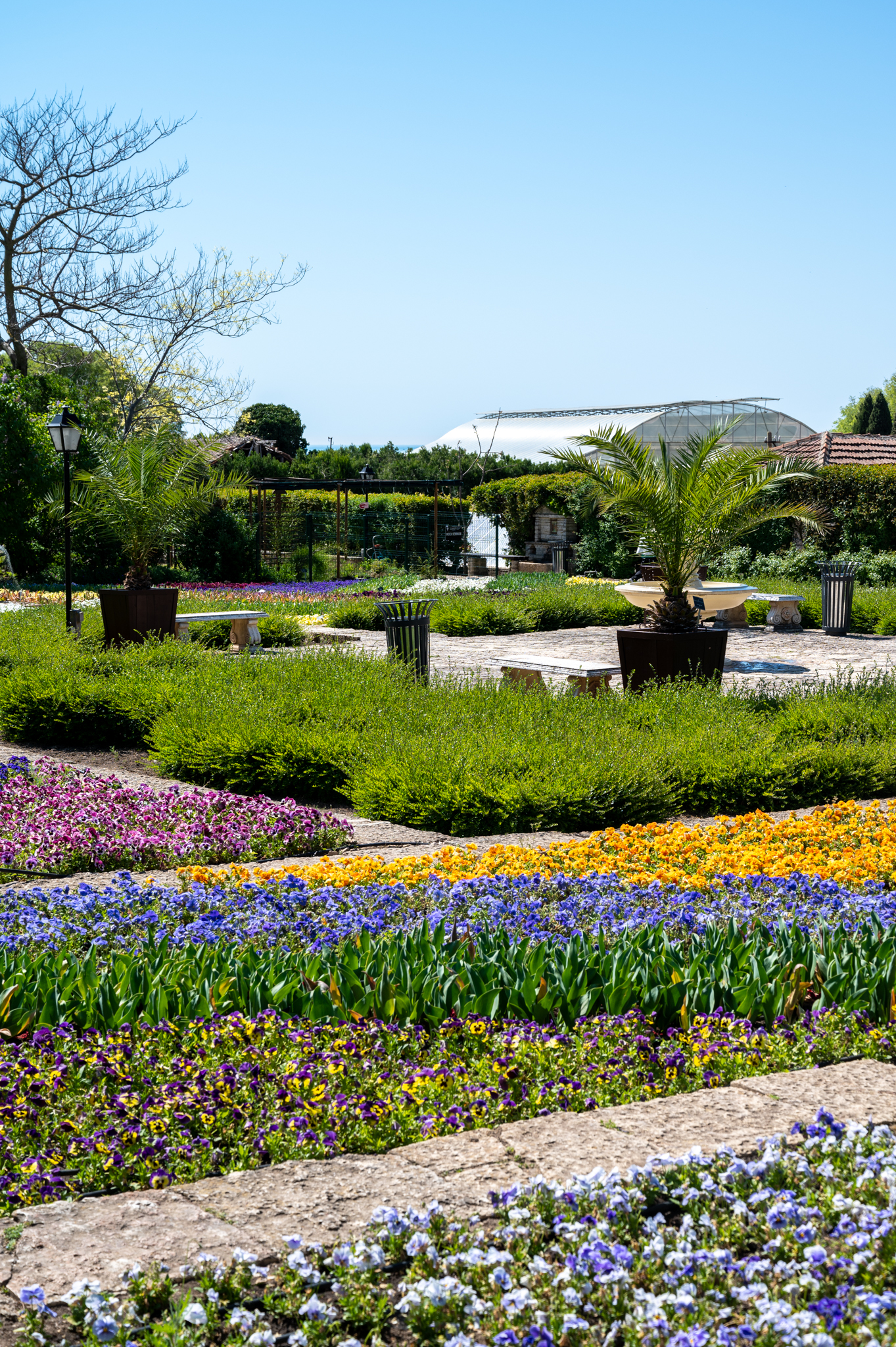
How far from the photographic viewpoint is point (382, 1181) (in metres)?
2.24

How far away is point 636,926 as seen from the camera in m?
3.85

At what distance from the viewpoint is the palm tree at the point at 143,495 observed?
13297 mm

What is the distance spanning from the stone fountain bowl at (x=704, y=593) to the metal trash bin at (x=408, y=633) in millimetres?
1982

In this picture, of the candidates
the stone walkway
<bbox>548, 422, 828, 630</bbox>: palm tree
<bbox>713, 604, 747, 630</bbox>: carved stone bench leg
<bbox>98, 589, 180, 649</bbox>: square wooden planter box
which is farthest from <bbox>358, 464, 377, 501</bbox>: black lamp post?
<bbox>548, 422, 828, 630</bbox>: palm tree

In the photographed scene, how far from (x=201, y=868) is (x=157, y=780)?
2593 millimetres

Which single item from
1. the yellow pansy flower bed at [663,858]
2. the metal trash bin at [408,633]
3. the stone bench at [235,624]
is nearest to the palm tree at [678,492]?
the metal trash bin at [408,633]

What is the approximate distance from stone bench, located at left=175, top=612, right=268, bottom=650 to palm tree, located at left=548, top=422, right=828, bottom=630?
5.50 m

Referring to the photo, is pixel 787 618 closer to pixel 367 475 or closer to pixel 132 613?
pixel 132 613

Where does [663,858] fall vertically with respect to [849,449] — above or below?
below

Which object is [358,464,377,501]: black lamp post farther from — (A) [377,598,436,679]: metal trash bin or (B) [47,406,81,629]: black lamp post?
(A) [377,598,436,679]: metal trash bin

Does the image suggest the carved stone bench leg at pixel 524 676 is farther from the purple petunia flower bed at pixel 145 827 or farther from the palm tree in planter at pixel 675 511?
the purple petunia flower bed at pixel 145 827

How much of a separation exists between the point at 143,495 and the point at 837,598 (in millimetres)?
9453

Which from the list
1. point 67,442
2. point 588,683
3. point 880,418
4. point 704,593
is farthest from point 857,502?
point 880,418

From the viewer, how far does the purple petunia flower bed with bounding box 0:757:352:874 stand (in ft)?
17.3
